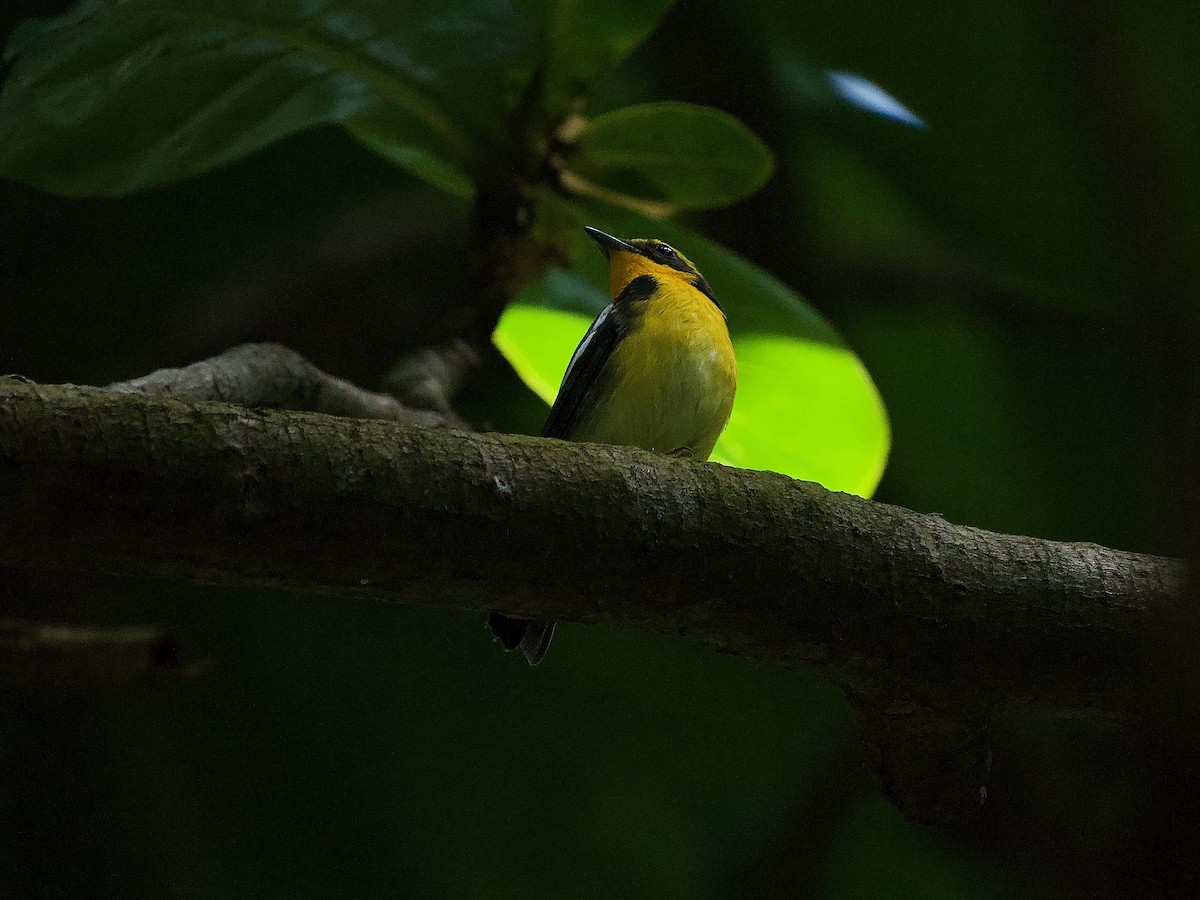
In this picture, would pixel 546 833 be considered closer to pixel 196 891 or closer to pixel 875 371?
pixel 196 891

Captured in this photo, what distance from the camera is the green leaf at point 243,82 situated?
211 centimetres

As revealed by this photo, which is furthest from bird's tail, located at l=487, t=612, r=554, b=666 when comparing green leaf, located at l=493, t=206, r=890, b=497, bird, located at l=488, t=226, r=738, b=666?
green leaf, located at l=493, t=206, r=890, b=497

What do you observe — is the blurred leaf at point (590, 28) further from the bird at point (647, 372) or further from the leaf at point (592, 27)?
the bird at point (647, 372)

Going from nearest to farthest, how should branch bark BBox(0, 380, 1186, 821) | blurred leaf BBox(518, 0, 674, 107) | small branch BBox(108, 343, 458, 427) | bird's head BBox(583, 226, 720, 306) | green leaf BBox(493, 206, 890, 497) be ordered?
branch bark BBox(0, 380, 1186, 821) < small branch BBox(108, 343, 458, 427) < blurred leaf BBox(518, 0, 674, 107) < green leaf BBox(493, 206, 890, 497) < bird's head BBox(583, 226, 720, 306)

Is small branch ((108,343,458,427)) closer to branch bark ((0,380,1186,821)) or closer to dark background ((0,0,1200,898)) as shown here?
branch bark ((0,380,1186,821))

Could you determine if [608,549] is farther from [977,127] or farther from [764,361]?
[977,127]

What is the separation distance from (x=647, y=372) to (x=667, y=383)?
0.07m

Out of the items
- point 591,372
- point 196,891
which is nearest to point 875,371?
point 591,372

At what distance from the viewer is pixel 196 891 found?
2953mm

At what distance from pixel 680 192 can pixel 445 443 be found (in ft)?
4.35

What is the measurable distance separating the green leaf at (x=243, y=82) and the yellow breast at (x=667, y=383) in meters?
0.68

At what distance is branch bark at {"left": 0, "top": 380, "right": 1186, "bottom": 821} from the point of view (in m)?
1.07

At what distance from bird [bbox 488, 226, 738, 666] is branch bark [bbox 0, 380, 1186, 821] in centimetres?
107

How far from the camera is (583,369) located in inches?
103
